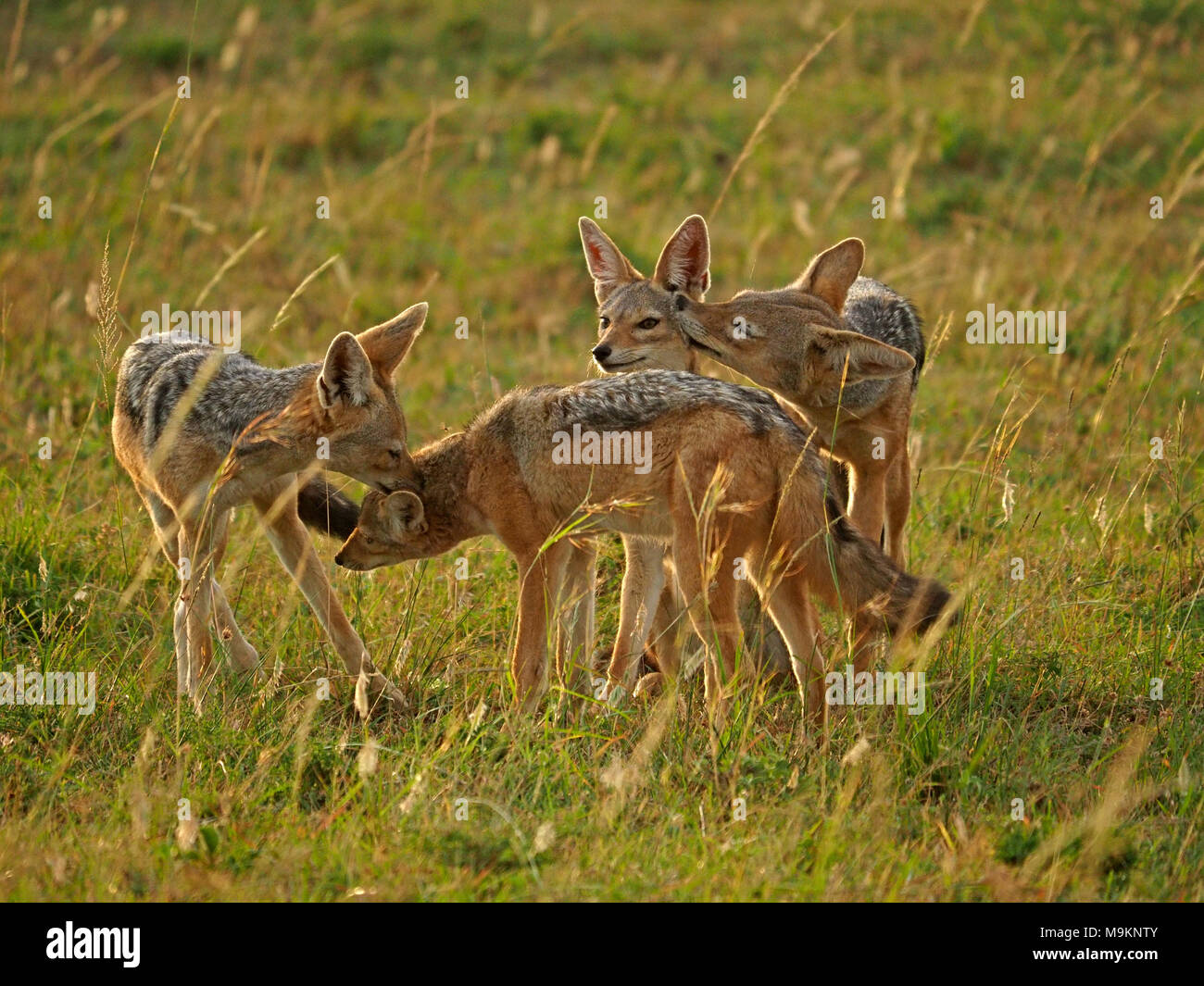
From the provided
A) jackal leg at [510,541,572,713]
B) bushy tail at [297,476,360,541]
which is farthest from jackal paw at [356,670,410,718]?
bushy tail at [297,476,360,541]

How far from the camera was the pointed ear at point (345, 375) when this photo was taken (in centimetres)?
583

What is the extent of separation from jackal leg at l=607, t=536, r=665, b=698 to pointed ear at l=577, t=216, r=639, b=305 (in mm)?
1854

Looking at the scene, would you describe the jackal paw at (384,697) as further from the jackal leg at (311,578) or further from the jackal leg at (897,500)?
the jackal leg at (897,500)

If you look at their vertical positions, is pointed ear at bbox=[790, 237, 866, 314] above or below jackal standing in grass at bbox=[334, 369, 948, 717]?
above

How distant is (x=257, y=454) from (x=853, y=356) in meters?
2.55

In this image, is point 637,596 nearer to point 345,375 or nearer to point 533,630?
point 533,630

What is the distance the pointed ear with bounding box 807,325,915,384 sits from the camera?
5.61m

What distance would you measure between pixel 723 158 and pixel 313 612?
26.0 ft

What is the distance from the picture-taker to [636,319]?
7199 mm

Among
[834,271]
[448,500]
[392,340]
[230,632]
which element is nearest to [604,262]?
[834,271]

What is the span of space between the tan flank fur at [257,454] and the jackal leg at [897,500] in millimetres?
2289

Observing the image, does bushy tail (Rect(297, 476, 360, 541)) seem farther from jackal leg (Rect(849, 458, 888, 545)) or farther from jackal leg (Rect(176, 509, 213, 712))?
jackal leg (Rect(849, 458, 888, 545))
